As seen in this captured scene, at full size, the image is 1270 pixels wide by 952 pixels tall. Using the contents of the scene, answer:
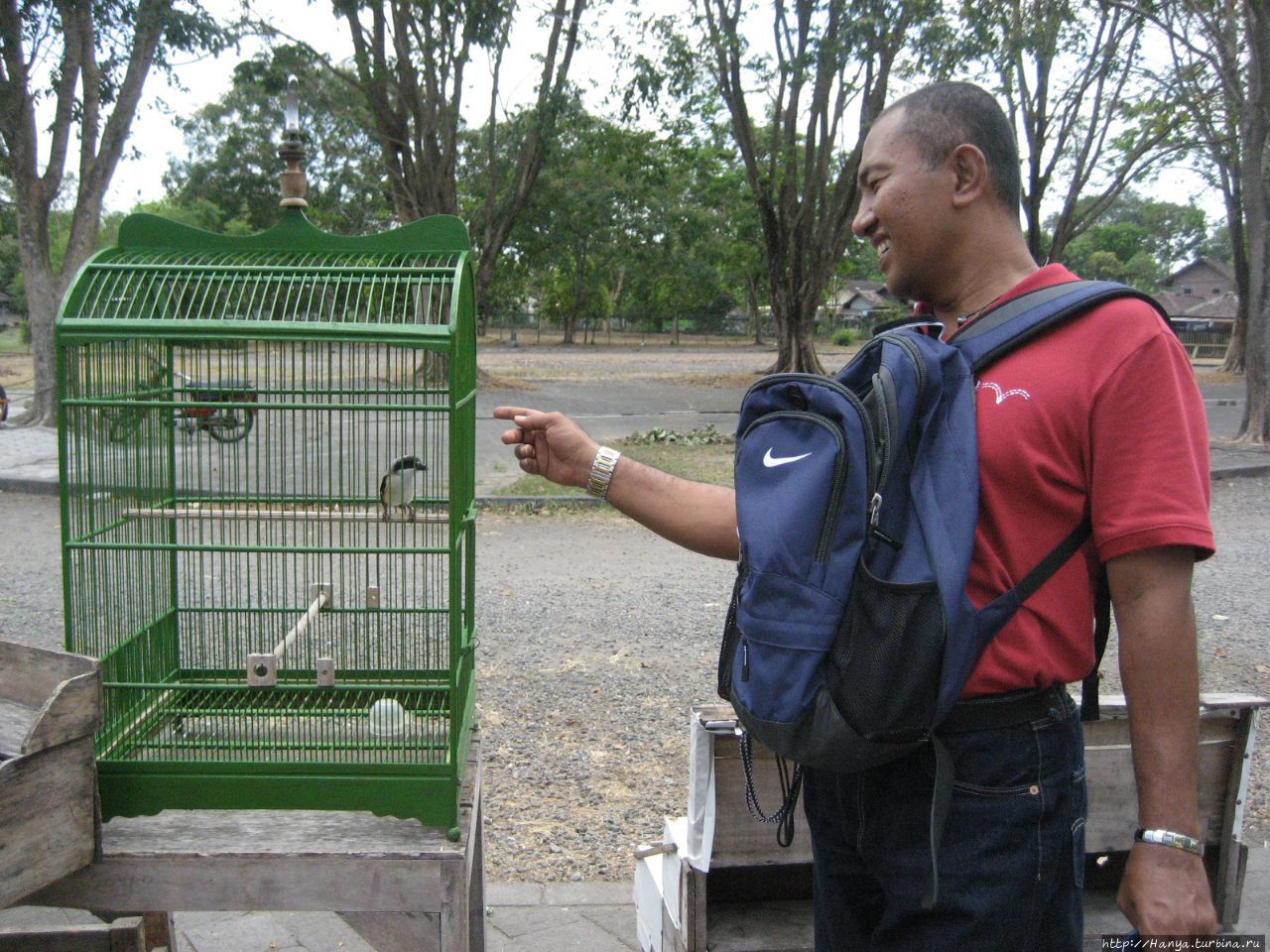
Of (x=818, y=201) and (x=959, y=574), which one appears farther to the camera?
(x=818, y=201)

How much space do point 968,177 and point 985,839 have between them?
99 cm

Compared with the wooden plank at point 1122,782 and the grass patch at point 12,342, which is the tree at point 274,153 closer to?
the wooden plank at point 1122,782

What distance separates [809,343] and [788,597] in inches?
849

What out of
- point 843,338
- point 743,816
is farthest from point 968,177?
point 843,338

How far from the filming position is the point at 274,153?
5195 millimetres

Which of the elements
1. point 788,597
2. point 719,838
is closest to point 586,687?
point 719,838

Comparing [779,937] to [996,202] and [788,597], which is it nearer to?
[788,597]

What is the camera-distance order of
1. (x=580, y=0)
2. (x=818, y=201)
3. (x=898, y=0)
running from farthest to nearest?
(x=818, y=201)
(x=580, y=0)
(x=898, y=0)

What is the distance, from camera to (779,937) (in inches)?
105

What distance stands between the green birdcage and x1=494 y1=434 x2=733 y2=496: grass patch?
277 inches

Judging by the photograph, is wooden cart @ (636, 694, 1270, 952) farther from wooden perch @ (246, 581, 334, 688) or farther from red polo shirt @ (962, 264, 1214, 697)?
red polo shirt @ (962, 264, 1214, 697)

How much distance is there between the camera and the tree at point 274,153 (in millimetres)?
18156

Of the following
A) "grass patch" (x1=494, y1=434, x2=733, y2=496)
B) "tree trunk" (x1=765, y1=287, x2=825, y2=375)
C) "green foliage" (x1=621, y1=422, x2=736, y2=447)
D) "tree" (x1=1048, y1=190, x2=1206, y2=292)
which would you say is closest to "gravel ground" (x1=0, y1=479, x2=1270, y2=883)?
"grass patch" (x1=494, y1=434, x2=733, y2=496)

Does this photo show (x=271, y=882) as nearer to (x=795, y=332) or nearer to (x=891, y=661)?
(x=891, y=661)
